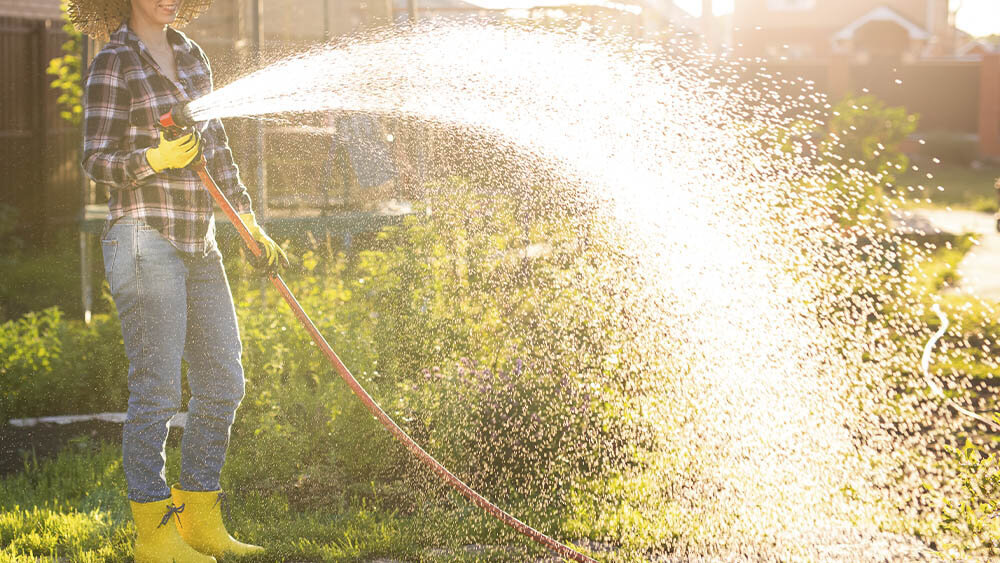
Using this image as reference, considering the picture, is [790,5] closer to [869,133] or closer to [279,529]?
[869,133]

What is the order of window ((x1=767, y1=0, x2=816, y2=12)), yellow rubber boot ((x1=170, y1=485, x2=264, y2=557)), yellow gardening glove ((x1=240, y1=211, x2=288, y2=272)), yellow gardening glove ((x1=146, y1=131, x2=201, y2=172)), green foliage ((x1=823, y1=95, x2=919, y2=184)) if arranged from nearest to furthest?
yellow gardening glove ((x1=146, y1=131, x2=201, y2=172)), yellow rubber boot ((x1=170, y1=485, x2=264, y2=557)), yellow gardening glove ((x1=240, y1=211, x2=288, y2=272)), green foliage ((x1=823, y1=95, x2=919, y2=184)), window ((x1=767, y1=0, x2=816, y2=12))

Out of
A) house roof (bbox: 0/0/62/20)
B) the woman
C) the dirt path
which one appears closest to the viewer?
the woman

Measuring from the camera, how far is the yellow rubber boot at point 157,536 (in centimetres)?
331

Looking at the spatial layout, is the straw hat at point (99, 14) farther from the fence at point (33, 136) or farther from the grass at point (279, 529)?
the fence at point (33, 136)

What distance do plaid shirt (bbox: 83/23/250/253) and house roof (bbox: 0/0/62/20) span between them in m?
9.18

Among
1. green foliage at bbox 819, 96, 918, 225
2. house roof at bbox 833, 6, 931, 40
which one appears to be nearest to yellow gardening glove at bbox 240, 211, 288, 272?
green foliage at bbox 819, 96, 918, 225

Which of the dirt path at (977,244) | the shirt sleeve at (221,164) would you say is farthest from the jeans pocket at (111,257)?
the dirt path at (977,244)

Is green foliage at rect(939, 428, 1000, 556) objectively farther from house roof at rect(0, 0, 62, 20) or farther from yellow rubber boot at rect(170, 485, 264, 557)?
house roof at rect(0, 0, 62, 20)

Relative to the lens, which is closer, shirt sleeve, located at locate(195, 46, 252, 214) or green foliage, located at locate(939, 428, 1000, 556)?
shirt sleeve, located at locate(195, 46, 252, 214)

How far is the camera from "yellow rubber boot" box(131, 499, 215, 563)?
3.31 meters

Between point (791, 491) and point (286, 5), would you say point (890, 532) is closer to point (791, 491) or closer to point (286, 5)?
point (791, 491)

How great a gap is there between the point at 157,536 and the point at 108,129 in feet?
4.12

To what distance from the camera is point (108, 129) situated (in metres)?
3.21

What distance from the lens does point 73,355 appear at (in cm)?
543
